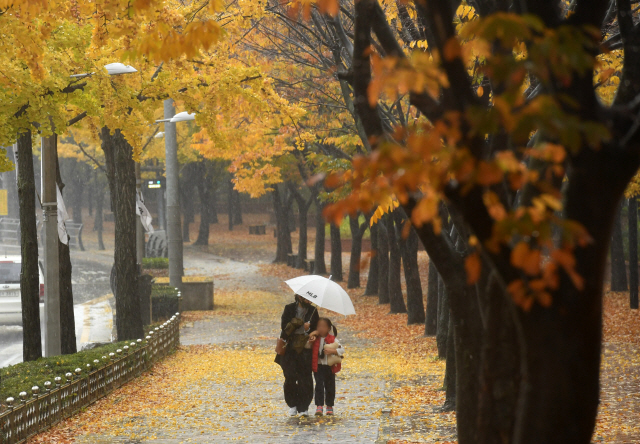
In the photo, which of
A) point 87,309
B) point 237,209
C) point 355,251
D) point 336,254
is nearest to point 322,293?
point 87,309

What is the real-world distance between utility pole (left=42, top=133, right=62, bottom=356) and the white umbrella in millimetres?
4283

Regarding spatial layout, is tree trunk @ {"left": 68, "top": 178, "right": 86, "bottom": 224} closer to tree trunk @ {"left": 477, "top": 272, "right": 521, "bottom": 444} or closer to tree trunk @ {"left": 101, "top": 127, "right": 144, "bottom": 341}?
tree trunk @ {"left": 101, "top": 127, "right": 144, "bottom": 341}

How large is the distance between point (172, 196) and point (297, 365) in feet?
47.4

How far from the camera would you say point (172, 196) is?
23266 millimetres

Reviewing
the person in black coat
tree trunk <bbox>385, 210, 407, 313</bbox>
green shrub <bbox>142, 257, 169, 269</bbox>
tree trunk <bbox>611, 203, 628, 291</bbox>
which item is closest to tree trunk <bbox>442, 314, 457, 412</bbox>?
the person in black coat

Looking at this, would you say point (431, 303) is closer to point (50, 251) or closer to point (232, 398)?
point (232, 398)

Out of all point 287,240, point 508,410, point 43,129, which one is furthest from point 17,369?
point 287,240

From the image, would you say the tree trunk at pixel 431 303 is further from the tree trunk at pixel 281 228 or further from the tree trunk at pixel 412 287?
the tree trunk at pixel 281 228

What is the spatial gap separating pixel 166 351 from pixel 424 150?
13677 mm

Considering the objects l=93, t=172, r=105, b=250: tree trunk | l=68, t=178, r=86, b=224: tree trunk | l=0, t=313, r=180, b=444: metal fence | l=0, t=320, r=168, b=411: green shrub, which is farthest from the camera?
l=68, t=178, r=86, b=224: tree trunk

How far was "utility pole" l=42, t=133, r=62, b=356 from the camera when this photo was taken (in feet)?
39.2

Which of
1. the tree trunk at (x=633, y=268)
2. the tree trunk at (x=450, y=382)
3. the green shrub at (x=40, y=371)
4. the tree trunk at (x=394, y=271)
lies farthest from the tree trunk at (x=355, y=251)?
the tree trunk at (x=450, y=382)

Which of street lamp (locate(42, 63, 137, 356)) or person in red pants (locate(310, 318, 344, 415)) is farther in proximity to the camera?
street lamp (locate(42, 63, 137, 356))

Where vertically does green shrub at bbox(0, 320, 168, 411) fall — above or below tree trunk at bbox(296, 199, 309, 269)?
below
